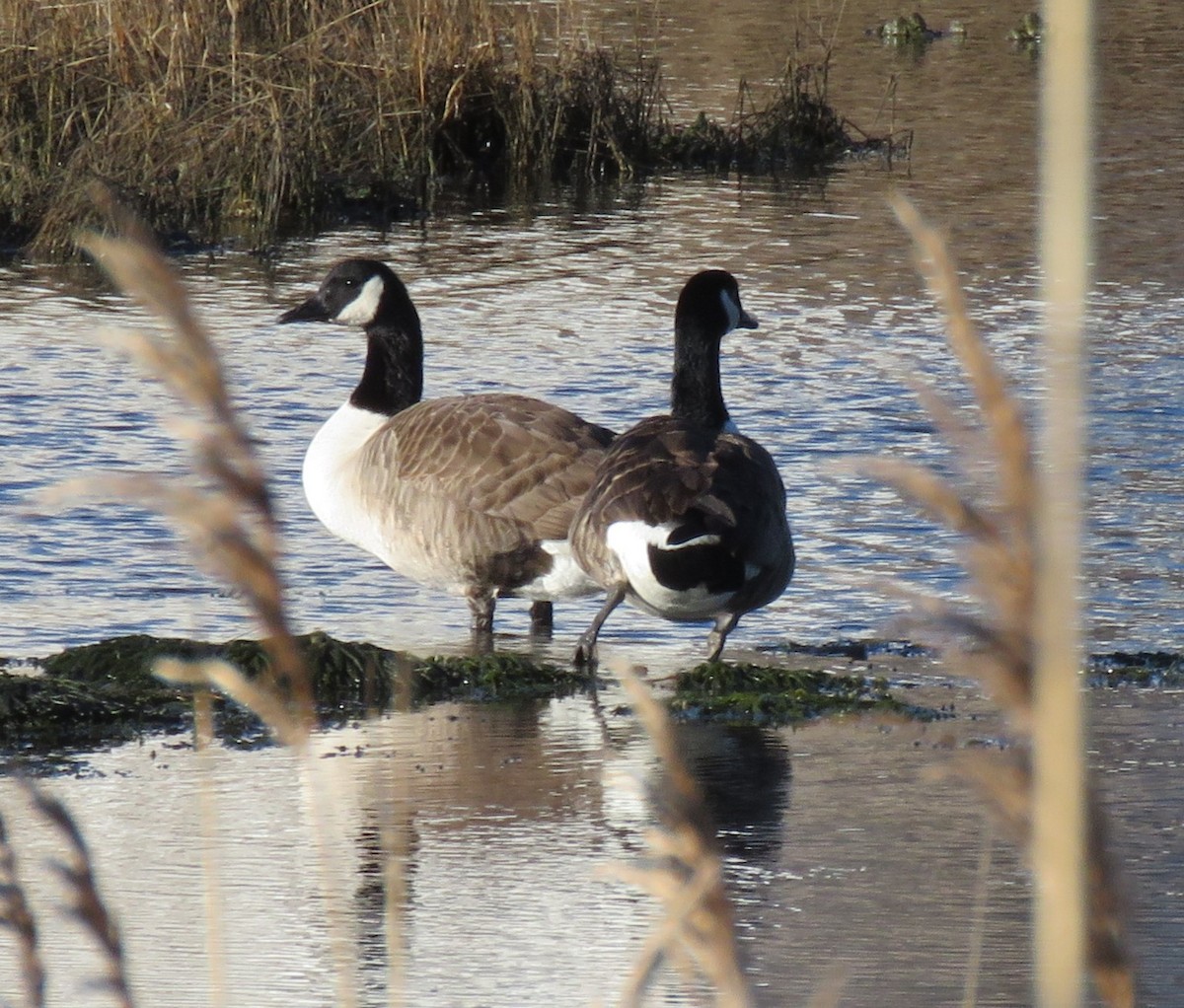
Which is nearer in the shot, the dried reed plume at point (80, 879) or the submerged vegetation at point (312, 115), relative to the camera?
the dried reed plume at point (80, 879)

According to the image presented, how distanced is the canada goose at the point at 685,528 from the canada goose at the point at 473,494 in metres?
0.48

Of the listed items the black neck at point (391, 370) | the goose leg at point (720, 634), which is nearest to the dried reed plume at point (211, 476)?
the goose leg at point (720, 634)

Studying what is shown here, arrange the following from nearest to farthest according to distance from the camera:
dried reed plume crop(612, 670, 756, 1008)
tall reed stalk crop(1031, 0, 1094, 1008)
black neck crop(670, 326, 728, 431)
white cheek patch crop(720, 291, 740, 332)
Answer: tall reed stalk crop(1031, 0, 1094, 1008) → dried reed plume crop(612, 670, 756, 1008) → black neck crop(670, 326, 728, 431) → white cheek patch crop(720, 291, 740, 332)

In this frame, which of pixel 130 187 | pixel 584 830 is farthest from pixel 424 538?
pixel 130 187

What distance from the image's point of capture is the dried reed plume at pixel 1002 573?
4.15 feet

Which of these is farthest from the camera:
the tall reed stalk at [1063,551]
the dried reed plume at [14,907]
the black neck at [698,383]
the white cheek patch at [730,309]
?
the white cheek patch at [730,309]

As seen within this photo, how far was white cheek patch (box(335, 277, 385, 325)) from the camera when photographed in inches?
319

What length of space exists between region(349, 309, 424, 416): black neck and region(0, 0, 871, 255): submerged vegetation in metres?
6.11

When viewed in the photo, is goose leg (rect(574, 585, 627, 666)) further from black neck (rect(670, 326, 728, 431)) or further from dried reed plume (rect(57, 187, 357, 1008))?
dried reed plume (rect(57, 187, 357, 1008))

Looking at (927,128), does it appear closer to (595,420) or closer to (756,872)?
(595,420)

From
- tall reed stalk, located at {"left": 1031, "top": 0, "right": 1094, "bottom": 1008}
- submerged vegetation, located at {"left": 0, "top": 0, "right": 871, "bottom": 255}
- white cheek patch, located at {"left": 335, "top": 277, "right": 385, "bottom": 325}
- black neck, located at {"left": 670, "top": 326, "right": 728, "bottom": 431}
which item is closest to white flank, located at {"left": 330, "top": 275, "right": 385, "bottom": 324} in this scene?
white cheek patch, located at {"left": 335, "top": 277, "right": 385, "bottom": 325}

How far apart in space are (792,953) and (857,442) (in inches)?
225

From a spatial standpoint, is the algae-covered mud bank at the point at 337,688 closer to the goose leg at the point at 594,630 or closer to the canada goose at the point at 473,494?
the goose leg at the point at 594,630

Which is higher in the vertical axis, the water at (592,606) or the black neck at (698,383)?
the black neck at (698,383)
